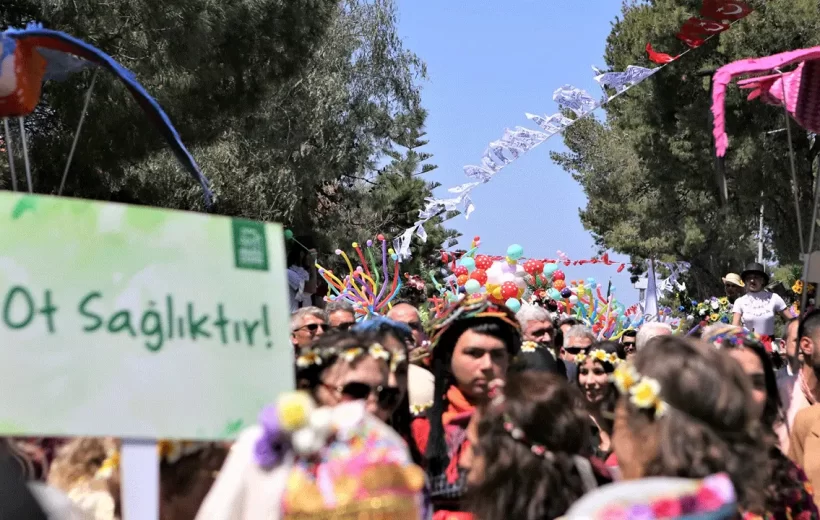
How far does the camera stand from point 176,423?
2666 millimetres

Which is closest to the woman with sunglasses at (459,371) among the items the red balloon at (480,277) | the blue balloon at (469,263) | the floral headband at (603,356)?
the floral headband at (603,356)

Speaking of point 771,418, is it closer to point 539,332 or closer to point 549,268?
point 539,332

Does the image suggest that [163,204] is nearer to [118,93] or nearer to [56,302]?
[118,93]

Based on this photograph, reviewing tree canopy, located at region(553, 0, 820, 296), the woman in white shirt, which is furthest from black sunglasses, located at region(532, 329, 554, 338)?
tree canopy, located at region(553, 0, 820, 296)

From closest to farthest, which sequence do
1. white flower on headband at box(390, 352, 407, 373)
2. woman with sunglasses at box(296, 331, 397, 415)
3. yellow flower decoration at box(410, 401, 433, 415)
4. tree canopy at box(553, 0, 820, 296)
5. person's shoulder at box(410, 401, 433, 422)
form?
woman with sunglasses at box(296, 331, 397, 415) < white flower on headband at box(390, 352, 407, 373) < person's shoulder at box(410, 401, 433, 422) < yellow flower decoration at box(410, 401, 433, 415) < tree canopy at box(553, 0, 820, 296)

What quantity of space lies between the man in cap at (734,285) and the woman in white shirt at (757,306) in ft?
5.35

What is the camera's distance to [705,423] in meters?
2.63

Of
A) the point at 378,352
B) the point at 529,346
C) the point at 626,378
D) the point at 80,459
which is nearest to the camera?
the point at 626,378

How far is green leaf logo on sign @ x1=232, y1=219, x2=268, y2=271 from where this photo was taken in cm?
279

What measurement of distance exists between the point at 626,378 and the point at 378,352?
1.13 m

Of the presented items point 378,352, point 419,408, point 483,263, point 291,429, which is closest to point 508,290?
point 483,263

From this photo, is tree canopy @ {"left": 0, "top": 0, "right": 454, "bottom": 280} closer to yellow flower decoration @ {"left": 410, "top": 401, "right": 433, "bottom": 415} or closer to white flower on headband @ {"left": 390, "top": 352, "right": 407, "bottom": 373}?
yellow flower decoration @ {"left": 410, "top": 401, "right": 433, "bottom": 415}

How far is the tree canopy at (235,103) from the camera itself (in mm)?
13406

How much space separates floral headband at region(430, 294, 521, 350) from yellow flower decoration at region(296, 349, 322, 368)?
30.7 inches
